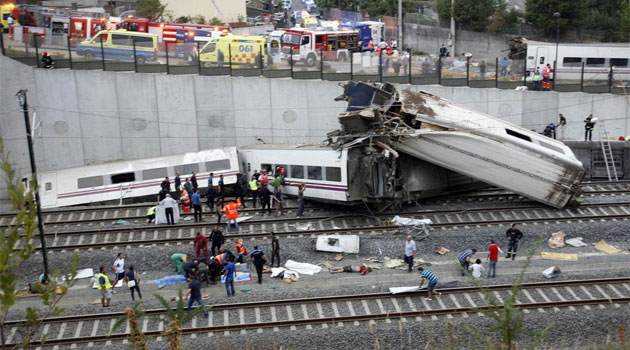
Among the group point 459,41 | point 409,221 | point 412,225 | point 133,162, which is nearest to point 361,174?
point 409,221

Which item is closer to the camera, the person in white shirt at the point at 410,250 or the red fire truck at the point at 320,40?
the person in white shirt at the point at 410,250

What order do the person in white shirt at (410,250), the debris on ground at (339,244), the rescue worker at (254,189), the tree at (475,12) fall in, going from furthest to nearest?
the tree at (475,12) < the rescue worker at (254,189) < the debris on ground at (339,244) < the person in white shirt at (410,250)

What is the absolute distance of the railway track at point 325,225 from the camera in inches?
1010

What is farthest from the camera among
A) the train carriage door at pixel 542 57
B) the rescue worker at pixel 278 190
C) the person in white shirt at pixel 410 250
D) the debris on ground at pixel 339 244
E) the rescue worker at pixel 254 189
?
the train carriage door at pixel 542 57

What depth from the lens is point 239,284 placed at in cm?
2216

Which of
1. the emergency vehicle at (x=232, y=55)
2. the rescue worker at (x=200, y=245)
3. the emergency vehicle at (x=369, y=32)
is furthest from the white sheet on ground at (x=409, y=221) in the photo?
the emergency vehicle at (x=369, y=32)

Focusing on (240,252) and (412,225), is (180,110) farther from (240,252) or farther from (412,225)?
(412,225)

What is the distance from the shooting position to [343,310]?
63.8 ft

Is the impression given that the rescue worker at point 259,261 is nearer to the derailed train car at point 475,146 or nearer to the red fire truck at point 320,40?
the derailed train car at point 475,146

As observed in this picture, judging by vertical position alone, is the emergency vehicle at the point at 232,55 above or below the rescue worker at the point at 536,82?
above

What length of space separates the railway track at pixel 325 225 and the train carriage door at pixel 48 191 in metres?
3.06

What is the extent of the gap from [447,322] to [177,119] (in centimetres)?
2025

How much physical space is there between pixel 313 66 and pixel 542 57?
15252 millimetres

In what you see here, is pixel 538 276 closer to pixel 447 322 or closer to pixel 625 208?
pixel 447 322
